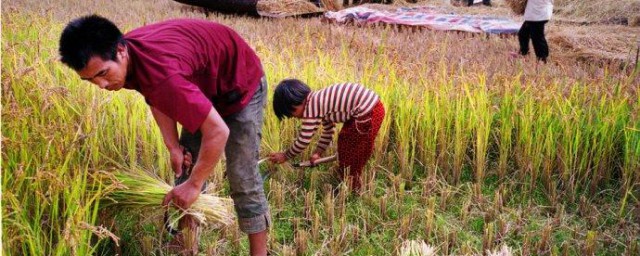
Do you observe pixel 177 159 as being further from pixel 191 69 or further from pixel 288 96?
pixel 288 96

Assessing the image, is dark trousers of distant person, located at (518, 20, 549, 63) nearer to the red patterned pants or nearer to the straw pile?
the red patterned pants

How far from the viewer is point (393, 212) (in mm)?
2225

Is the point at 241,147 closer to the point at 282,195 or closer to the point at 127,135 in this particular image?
the point at 282,195

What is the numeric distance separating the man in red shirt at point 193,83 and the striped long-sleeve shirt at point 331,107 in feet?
1.21

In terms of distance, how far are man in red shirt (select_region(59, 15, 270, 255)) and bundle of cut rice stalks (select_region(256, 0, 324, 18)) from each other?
4.76m

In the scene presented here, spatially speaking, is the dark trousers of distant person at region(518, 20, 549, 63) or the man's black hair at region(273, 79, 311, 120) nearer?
the man's black hair at region(273, 79, 311, 120)

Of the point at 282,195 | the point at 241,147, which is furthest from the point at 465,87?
the point at 241,147

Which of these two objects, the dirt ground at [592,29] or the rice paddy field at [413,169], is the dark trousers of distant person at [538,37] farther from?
the rice paddy field at [413,169]

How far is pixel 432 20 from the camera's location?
6.18 meters

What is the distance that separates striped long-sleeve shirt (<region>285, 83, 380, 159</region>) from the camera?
7.09 feet

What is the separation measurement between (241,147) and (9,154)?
0.60m

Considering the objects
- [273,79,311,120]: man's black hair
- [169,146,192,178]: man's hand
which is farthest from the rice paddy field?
[273,79,311,120]: man's black hair

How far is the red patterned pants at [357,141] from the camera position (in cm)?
227

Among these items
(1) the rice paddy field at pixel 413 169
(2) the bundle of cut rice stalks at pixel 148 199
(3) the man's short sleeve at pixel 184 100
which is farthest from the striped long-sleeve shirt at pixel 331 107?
(3) the man's short sleeve at pixel 184 100
